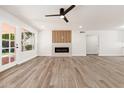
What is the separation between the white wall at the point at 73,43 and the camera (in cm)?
1099

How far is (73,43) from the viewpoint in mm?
10984

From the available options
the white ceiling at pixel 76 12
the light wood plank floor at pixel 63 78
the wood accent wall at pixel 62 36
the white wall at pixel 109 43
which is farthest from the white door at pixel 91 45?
the light wood plank floor at pixel 63 78

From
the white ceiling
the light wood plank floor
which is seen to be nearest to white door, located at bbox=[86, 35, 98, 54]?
the white ceiling

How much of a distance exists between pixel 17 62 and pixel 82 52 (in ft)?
20.7

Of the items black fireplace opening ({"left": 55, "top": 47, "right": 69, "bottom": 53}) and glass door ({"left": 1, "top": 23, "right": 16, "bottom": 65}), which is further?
black fireplace opening ({"left": 55, "top": 47, "right": 69, "bottom": 53})

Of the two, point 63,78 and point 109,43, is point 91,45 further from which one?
point 63,78

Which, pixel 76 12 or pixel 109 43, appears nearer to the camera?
pixel 76 12

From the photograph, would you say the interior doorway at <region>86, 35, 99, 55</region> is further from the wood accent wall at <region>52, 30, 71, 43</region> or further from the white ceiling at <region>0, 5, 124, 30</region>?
the white ceiling at <region>0, 5, 124, 30</region>

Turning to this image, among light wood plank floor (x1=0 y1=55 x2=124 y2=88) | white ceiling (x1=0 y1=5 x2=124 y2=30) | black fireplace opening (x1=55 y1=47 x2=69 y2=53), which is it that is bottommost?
light wood plank floor (x1=0 y1=55 x2=124 y2=88)

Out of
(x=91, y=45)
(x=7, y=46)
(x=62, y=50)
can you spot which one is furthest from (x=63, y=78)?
(x=91, y=45)

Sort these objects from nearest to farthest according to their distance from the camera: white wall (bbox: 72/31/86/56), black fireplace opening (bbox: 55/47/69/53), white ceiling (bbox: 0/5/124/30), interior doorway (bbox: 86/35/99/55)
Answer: white ceiling (bbox: 0/5/124/30)
black fireplace opening (bbox: 55/47/69/53)
white wall (bbox: 72/31/86/56)
interior doorway (bbox: 86/35/99/55)

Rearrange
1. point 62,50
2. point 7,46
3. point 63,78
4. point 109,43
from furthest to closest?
1. point 109,43
2. point 62,50
3. point 7,46
4. point 63,78

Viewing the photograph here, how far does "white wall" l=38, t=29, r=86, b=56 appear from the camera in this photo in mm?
10992

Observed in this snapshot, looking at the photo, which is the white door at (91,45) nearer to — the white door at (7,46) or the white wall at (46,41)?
the white wall at (46,41)
